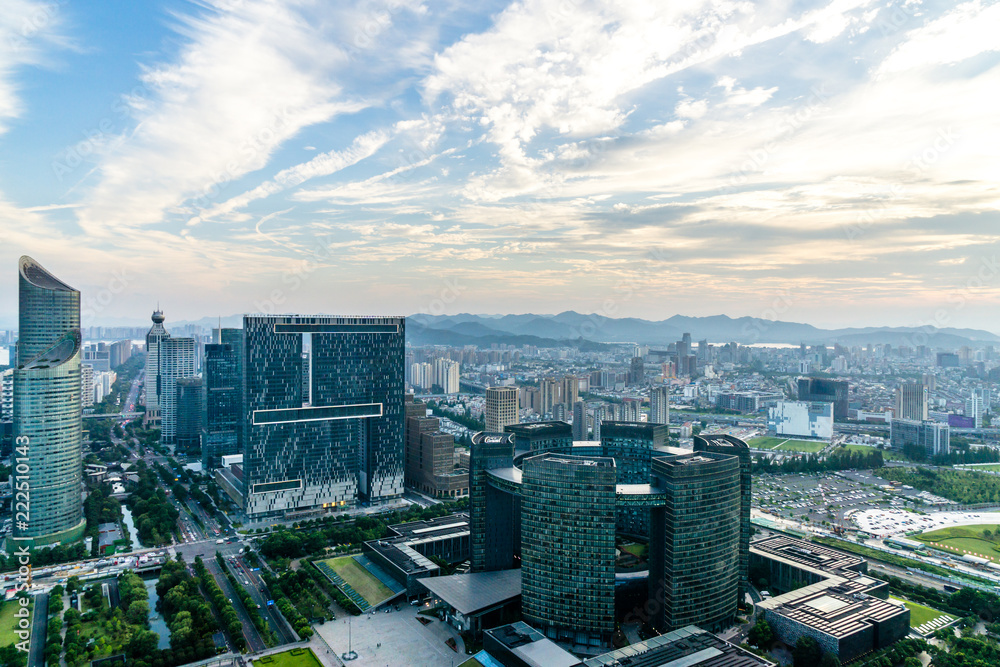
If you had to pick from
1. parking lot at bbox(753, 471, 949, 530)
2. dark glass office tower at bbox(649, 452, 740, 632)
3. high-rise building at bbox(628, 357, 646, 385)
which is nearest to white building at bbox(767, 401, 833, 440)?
parking lot at bbox(753, 471, 949, 530)

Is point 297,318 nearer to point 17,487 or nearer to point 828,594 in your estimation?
point 17,487

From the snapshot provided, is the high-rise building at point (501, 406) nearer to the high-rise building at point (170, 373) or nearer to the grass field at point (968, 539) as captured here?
the high-rise building at point (170, 373)

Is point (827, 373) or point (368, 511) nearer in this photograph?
point (368, 511)

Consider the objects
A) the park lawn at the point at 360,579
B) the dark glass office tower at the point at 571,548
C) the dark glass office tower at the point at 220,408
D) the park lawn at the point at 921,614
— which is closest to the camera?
the dark glass office tower at the point at 571,548

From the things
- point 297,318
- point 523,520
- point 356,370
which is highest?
point 297,318

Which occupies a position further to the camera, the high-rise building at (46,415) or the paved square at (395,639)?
the high-rise building at (46,415)

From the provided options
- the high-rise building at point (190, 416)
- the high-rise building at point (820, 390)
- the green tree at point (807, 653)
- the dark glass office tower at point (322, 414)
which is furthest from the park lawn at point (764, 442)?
the high-rise building at point (190, 416)

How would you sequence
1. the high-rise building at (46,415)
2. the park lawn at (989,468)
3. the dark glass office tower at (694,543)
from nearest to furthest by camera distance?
1. the dark glass office tower at (694,543)
2. the high-rise building at (46,415)
3. the park lawn at (989,468)

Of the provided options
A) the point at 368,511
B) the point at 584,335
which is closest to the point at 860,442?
the point at 368,511
